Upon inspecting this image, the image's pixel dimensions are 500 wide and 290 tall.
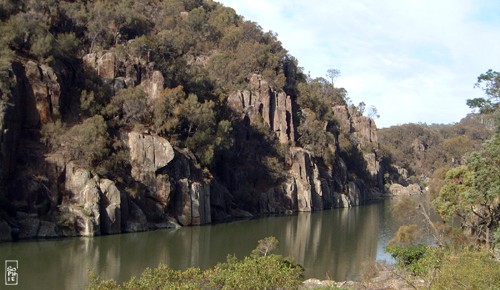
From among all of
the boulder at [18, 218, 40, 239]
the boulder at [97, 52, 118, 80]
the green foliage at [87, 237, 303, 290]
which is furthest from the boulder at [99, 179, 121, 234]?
the green foliage at [87, 237, 303, 290]

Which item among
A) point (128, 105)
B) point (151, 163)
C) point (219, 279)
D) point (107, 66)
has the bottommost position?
point (219, 279)

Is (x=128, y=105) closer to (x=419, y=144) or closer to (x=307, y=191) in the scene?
(x=307, y=191)

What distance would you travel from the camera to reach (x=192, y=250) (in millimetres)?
37375

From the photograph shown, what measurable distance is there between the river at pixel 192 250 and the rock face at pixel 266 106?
24.7 m

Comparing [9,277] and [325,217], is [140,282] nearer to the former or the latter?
[9,277]

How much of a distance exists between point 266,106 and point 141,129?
32372 millimetres

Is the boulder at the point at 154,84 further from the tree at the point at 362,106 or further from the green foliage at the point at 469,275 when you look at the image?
the tree at the point at 362,106

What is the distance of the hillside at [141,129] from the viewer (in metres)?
41.5

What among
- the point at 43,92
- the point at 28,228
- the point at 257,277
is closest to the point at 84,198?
the point at 28,228

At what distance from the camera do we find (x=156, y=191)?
160ft

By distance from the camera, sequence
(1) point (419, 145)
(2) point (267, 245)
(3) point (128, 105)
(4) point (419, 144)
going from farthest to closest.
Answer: (4) point (419, 144), (1) point (419, 145), (3) point (128, 105), (2) point (267, 245)

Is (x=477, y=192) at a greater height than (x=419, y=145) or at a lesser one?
lesser

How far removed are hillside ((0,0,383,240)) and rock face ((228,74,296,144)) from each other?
0.21m

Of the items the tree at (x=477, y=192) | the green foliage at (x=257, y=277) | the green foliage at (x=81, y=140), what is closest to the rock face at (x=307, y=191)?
the green foliage at (x=81, y=140)
